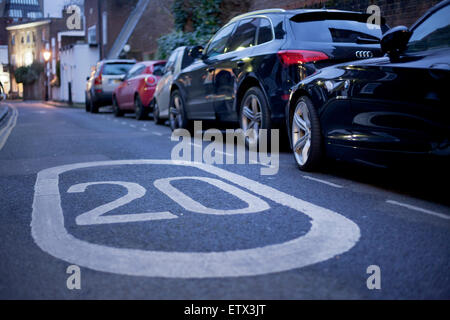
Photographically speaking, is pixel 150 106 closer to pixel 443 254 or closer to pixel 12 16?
pixel 443 254

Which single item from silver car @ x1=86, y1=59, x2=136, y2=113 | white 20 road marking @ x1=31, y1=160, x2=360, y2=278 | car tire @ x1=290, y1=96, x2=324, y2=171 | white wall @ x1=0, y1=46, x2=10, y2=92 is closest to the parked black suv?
car tire @ x1=290, y1=96, x2=324, y2=171

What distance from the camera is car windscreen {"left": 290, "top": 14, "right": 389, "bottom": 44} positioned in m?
→ 7.06

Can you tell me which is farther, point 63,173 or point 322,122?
point 63,173

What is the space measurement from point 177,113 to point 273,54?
404 centimetres

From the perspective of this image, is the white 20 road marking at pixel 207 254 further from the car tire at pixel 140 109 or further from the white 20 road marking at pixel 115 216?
the car tire at pixel 140 109

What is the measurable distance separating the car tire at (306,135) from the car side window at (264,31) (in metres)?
1.65

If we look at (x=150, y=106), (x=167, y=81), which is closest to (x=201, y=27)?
(x=150, y=106)

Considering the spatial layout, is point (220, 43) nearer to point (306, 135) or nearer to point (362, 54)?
point (362, 54)

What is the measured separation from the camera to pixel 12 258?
10.3ft

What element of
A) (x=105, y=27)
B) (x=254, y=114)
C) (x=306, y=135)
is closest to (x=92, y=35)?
(x=105, y=27)

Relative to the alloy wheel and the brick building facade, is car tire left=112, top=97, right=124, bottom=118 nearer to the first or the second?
the alloy wheel

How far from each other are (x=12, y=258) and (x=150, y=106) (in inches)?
500

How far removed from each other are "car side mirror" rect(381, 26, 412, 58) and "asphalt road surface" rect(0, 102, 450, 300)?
1.01 m

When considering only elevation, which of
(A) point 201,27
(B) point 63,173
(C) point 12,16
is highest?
(C) point 12,16
